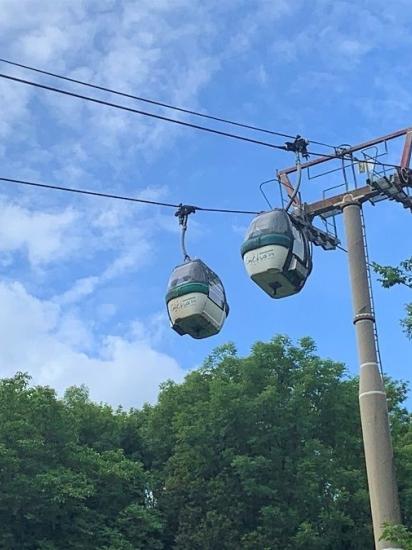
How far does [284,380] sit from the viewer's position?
3206cm

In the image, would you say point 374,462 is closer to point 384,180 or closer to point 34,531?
point 384,180

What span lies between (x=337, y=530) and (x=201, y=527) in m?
4.22

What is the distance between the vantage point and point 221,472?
2995cm

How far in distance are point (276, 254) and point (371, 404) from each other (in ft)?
7.01

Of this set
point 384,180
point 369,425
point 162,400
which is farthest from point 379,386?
point 162,400

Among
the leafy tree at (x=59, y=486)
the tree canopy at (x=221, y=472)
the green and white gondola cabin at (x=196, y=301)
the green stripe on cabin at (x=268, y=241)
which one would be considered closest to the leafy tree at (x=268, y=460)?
the tree canopy at (x=221, y=472)

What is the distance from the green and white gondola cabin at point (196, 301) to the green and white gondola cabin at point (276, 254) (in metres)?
0.51

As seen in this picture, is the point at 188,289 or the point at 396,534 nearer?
the point at 396,534

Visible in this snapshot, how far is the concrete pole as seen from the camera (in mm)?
10117

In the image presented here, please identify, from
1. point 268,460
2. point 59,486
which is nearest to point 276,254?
point 59,486

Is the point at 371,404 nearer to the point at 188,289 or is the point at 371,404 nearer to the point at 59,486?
the point at 188,289

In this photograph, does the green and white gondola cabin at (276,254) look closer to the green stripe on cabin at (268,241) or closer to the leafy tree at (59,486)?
the green stripe on cabin at (268,241)

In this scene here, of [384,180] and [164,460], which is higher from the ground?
[164,460]

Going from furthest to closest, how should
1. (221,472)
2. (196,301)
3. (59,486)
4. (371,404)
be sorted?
1. (221,472)
2. (59,486)
3. (196,301)
4. (371,404)
